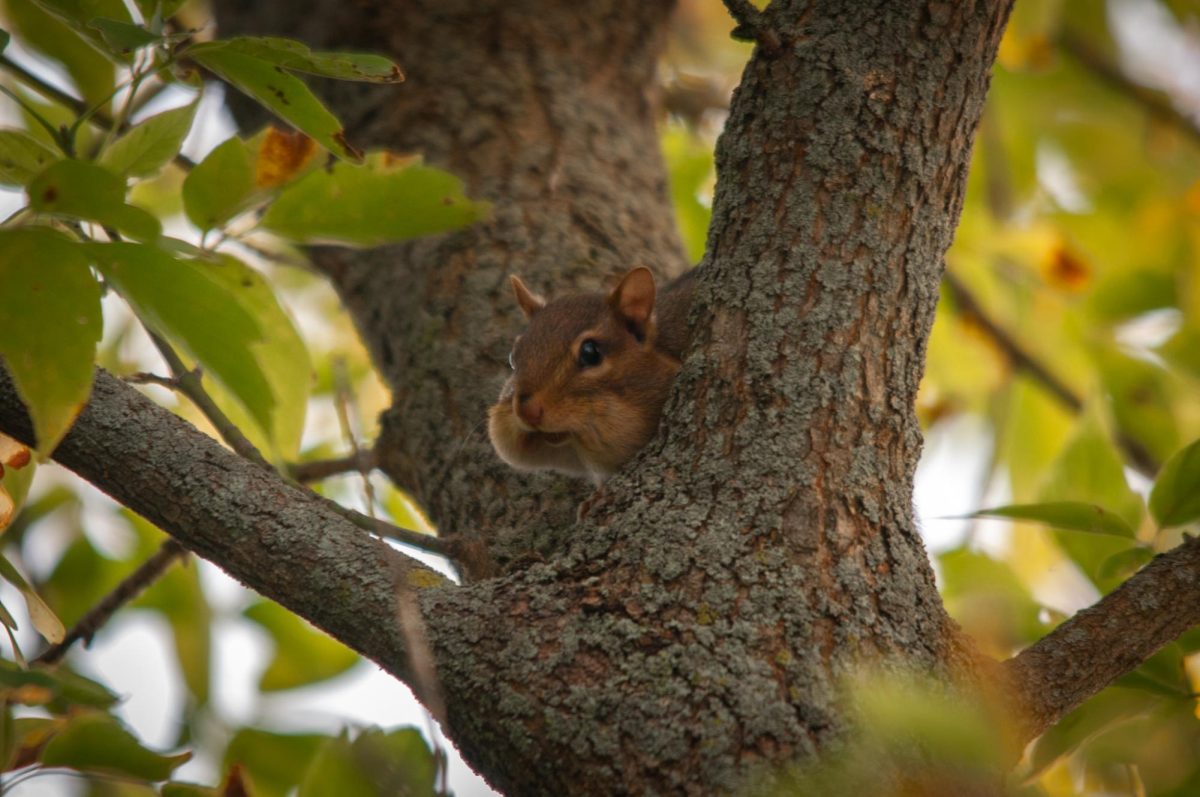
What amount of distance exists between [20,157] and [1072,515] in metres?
1.76

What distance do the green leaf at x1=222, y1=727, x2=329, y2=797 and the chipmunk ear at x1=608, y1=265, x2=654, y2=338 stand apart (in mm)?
1110

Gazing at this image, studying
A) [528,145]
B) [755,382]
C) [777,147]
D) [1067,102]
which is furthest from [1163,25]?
[755,382]

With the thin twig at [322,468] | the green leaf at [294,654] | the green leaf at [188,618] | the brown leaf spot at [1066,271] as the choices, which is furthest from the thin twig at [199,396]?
the brown leaf spot at [1066,271]

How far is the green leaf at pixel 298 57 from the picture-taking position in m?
1.60

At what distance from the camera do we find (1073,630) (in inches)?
67.9

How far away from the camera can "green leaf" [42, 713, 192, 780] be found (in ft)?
5.13

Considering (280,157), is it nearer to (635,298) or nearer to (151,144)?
(151,144)

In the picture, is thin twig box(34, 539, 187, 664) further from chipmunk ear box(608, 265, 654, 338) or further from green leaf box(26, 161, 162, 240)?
chipmunk ear box(608, 265, 654, 338)

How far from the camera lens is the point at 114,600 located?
86.8 inches

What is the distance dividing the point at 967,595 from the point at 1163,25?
252 cm

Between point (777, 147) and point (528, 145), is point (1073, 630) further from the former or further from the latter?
point (528, 145)

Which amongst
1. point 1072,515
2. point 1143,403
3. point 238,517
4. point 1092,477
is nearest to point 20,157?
point 238,517

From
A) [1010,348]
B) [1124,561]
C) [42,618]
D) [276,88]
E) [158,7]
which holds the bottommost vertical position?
[1124,561]

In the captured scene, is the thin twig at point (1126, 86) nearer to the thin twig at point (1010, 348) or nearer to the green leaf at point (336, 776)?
the thin twig at point (1010, 348)
